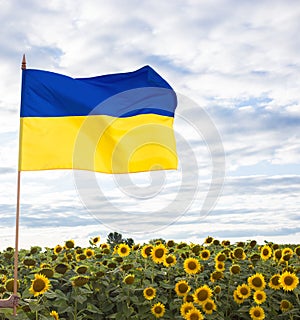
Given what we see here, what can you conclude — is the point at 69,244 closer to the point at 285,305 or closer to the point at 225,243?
the point at 225,243

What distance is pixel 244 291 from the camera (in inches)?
230

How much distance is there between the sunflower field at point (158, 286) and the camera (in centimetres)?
546

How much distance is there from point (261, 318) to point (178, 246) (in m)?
1.95

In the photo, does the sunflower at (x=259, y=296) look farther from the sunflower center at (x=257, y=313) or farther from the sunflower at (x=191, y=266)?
the sunflower at (x=191, y=266)

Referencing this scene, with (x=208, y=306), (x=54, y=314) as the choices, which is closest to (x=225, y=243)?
(x=208, y=306)

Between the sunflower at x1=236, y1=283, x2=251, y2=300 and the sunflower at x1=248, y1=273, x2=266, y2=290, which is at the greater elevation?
the sunflower at x1=248, y1=273, x2=266, y2=290

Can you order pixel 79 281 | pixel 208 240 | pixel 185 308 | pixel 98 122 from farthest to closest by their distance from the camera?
pixel 208 240, pixel 98 122, pixel 185 308, pixel 79 281

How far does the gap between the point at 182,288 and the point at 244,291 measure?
25.4 inches

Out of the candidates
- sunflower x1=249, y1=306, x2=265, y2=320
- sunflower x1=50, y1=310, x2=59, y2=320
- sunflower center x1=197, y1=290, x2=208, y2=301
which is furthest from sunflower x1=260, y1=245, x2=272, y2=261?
sunflower x1=50, y1=310, x2=59, y2=320

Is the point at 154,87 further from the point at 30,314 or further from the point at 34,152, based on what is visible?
the point at 30,314

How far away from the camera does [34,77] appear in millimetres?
5773

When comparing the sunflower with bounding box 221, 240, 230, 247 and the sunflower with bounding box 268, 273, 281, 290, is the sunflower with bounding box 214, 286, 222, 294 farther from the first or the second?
the sunflower with bounding box 221, 240, 230, 247

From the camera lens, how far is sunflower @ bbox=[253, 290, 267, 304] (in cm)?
574

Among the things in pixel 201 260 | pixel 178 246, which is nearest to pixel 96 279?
pixel 201 260
